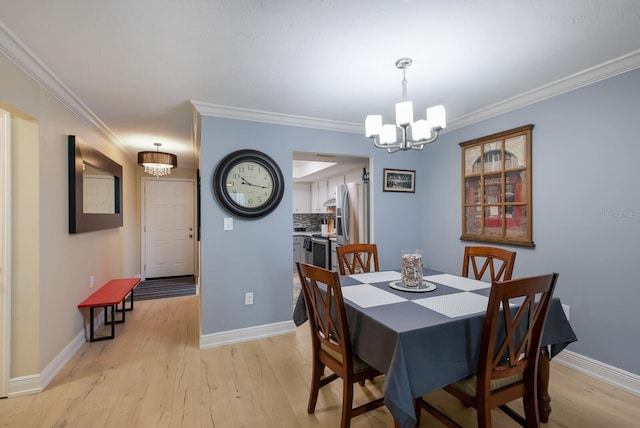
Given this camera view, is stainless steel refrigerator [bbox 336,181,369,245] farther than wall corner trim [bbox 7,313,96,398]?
Yes

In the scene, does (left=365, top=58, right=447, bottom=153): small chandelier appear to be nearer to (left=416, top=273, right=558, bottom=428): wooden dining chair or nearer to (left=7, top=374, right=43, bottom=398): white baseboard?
(left=416, top=273, right=558, bottom=428): wooden dining chair

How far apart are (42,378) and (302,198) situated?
5.25 m

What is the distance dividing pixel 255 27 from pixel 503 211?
2642 mm

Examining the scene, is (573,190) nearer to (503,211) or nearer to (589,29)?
(503,211)

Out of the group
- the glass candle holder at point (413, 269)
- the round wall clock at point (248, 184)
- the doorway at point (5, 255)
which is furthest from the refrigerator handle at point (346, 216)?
the doorway at point (5, 255)

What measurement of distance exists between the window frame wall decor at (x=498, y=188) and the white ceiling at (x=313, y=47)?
461 mm

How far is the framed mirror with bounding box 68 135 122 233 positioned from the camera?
2555mm

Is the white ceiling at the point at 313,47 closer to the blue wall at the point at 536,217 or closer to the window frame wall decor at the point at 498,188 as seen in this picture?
the blue wall at the point at 536,217

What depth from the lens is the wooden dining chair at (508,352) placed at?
1241 mm

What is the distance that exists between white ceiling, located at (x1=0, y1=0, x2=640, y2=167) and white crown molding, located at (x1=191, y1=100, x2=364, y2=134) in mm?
106

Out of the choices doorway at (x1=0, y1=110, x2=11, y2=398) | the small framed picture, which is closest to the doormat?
doorway at (x1=0, y1=110, x2=11, y2=398)

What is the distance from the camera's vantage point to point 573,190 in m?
2.32

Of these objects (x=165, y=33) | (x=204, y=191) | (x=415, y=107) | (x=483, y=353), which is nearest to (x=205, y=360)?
(x=204, y=191)

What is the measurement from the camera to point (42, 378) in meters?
2.09
